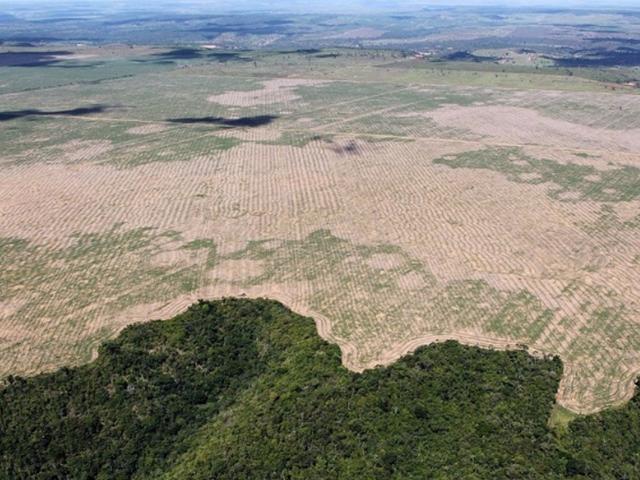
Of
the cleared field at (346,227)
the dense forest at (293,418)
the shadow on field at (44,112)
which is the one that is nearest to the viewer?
the dense forest at (293,418)

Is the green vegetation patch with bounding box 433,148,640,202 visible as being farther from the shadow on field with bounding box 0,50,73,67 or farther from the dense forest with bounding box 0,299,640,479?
the shadow on field with bounding box 0,50,73,67

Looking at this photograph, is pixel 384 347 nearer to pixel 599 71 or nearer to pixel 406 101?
pixel 406 101

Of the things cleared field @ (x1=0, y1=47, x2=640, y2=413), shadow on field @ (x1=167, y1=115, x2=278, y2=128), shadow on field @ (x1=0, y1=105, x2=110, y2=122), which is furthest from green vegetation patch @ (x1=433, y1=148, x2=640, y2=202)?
shadow on field @ (x1=0, y1=105, x2=110, y2=122)

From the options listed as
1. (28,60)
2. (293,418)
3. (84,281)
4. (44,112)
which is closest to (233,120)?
A: (44,112)

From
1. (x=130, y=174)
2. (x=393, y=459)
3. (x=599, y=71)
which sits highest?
(x=393, y=459)

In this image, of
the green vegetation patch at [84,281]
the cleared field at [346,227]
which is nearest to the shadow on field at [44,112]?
the cleared field at [346,227]

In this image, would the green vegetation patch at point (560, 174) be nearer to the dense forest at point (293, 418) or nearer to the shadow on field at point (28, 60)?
the dense forest at point (293, 418)

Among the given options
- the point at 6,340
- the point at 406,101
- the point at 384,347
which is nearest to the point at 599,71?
the point at 406,101
